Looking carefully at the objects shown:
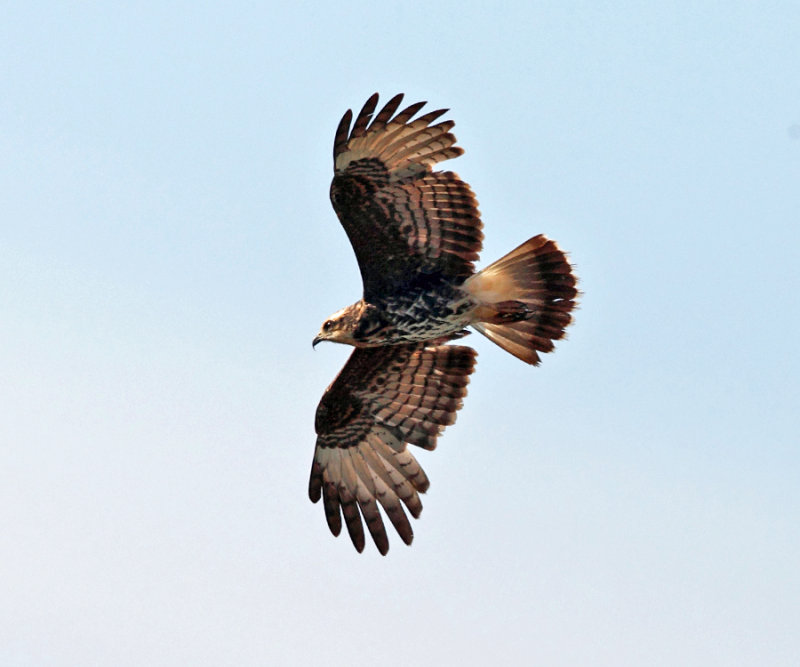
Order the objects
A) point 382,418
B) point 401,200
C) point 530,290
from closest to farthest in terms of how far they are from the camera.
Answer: point 401,200 < point 530,290 < point 382,418

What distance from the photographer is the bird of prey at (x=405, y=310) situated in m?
13.7

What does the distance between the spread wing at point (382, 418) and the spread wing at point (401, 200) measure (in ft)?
3.97

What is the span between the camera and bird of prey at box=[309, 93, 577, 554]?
13719 mm

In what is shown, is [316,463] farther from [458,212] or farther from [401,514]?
[458,212]

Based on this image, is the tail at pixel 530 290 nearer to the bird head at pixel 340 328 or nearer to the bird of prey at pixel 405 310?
the bird of prey at pixel 405 310

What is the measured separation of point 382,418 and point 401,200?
2.45 meters

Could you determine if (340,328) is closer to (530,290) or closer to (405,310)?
(405,310)

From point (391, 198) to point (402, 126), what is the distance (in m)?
0.70

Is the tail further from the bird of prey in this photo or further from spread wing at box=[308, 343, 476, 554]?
spread wing at box=[308, 343, 476, 554]

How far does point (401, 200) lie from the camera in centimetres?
1391

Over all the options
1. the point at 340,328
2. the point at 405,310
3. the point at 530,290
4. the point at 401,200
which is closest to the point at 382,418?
the point at 340,328

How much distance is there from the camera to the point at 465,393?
15172 millimetres

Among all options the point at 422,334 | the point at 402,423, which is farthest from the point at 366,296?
the point at 402,423

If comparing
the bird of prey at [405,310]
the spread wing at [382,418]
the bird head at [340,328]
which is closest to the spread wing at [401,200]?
the bird of prey at [405,310]
